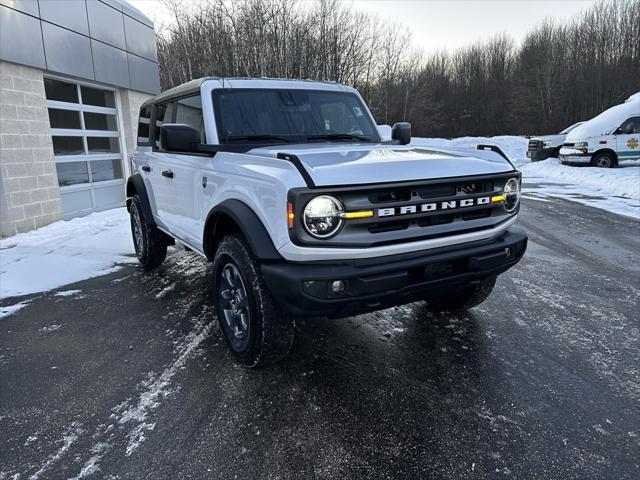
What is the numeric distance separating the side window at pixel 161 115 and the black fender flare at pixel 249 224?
6.22 feet

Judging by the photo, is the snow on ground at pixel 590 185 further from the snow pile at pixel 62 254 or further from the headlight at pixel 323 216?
the headlight at pixel 323 216

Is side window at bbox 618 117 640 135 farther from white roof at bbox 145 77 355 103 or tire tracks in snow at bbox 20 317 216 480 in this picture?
tire tracks in snow at bbox 20 317 216 480

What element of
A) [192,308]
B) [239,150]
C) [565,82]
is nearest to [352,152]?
[239,150]

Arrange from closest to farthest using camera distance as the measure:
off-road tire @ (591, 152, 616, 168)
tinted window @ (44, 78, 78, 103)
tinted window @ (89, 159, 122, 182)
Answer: tinted window @ (44, 78, 78, 103) < tinted window @ (89, 159, 122, 182) < off-road tire @ (591, 152, 616, 168)

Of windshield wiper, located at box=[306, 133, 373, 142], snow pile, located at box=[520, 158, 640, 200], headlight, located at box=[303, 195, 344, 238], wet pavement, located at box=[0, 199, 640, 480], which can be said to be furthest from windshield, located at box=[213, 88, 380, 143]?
snow pile, located at box=[520, 158, 640, 200]

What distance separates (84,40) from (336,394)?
32.0 feet

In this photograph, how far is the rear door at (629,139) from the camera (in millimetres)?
15297

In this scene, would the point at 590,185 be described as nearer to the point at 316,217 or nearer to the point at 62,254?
the point at 316,217

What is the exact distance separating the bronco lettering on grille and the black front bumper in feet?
0.82

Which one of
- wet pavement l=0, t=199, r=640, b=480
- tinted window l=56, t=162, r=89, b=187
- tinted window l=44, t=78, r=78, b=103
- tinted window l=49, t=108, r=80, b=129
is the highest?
tinted window l=44, t=78, r=78, b=103

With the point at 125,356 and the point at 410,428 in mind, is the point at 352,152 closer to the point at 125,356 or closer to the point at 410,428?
the point at 410,428

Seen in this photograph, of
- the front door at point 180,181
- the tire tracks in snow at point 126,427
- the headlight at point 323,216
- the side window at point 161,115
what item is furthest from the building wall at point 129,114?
the headlight at point 323,216

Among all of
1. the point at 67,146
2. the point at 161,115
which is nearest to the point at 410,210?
the point at 161,115

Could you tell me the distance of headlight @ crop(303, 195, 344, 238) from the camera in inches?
94.8
